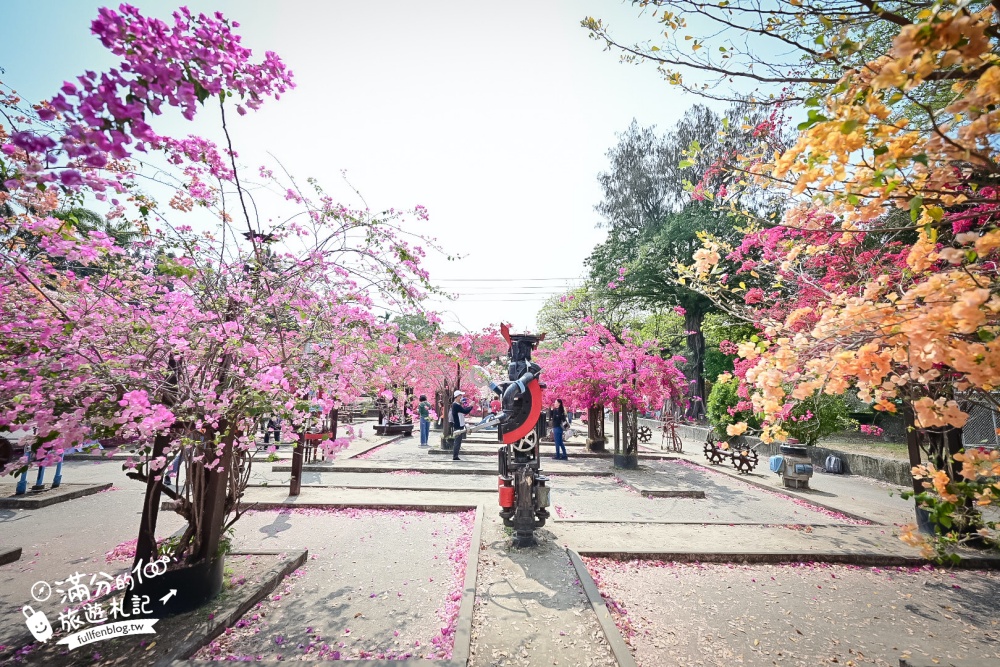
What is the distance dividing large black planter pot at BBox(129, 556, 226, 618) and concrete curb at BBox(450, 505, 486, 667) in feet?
8.19

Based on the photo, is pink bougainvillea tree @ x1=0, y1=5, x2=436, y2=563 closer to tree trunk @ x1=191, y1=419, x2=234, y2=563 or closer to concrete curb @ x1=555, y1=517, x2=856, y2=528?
tree trunk @ x1=191, y1=419, x2=234, y2=563

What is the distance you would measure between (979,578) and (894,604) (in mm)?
1799

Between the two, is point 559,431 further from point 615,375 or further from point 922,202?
point 922,202

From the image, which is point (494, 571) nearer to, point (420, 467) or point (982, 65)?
point (982, 65)

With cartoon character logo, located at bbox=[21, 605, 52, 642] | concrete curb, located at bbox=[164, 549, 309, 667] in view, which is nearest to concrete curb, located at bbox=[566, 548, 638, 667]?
concrete curb, located at bbox=[164, 549, 309, 667]

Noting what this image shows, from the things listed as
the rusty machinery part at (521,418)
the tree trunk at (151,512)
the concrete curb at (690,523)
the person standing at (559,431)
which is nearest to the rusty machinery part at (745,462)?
the concrete curb at (690,523)

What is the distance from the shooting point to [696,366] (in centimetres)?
Result: 2389

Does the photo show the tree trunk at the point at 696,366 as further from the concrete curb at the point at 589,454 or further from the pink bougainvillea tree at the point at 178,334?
the pink bougainvillea tree at the point at 178,334

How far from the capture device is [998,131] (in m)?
1.70

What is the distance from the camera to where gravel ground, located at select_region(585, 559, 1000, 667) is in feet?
12.2

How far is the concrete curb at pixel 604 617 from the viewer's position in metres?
3.49

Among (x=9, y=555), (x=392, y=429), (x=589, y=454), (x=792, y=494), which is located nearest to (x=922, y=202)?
(x=9, y=555)

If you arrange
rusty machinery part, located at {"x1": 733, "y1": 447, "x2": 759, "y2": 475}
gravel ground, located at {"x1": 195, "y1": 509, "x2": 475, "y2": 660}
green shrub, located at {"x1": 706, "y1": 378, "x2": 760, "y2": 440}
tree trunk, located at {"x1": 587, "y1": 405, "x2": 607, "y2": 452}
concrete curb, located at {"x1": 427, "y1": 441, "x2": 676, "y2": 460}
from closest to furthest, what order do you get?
gravel ground, located at {"x1": 195, "y1": 509, "x2": 475, "y2": 660}, rusty machinery part, located at {"x1": 733, "y1": 447, "x2": 759, "y2": 475}, concrete curb, located at {"x1": 427, "y1": 441, "x2": 676, "y2": 460}, tree trunk, located at {"x1": 587, "y1": 405, "x2": 607, "y2": 452}, green shrub, located at {"x1": 706, "y1": 378, "x2": 760, "y2": 440}

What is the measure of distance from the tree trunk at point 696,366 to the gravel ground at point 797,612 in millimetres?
19167
